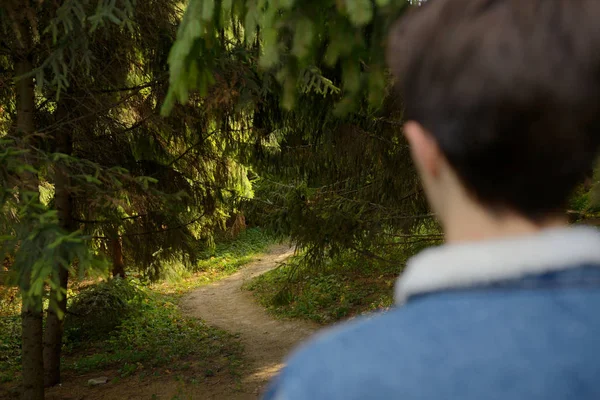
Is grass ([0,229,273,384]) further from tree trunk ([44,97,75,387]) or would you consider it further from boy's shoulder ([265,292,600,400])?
boy's shoulder ([265,292,600,400])

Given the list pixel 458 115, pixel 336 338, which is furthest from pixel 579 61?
pixel 336 338

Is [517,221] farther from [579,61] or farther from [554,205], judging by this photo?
[579,61]

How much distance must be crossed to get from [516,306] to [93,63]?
6.38 metres

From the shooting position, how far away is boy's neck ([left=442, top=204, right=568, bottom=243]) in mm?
738

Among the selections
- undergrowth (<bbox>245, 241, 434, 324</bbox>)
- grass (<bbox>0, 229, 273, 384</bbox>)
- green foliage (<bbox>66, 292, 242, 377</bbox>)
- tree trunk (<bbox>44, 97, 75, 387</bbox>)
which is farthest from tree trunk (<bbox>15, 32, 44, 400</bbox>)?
undergrowth (<bbox>245, 241, 434, 324</bbox>)

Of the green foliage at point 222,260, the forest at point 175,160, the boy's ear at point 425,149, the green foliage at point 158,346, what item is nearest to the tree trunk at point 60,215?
the forest at point 175,160

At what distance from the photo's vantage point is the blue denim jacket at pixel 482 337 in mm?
604

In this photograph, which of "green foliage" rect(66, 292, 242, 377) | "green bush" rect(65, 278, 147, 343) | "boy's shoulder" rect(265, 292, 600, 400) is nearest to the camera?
"boy's shoulder" rect(265, 292, 600, 400)

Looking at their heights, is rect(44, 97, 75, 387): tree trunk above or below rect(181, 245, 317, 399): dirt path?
above

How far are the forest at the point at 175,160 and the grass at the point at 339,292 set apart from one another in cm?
179

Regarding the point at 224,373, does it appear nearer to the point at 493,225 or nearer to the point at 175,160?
the point at 175,160

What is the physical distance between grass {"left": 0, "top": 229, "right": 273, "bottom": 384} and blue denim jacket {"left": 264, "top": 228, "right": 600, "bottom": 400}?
25.8 feet

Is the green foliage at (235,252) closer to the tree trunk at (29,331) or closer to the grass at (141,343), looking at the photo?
the grass at (141,343)

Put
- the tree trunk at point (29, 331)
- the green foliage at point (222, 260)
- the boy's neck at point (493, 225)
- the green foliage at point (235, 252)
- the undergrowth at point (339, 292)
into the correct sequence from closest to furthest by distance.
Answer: the boy's neck at point (493, 225), the tree trunk at point (29, 331), the undergrowth at point (339, 292), the green foliage at point (222, 260), the green foliage at point (235, 252)
